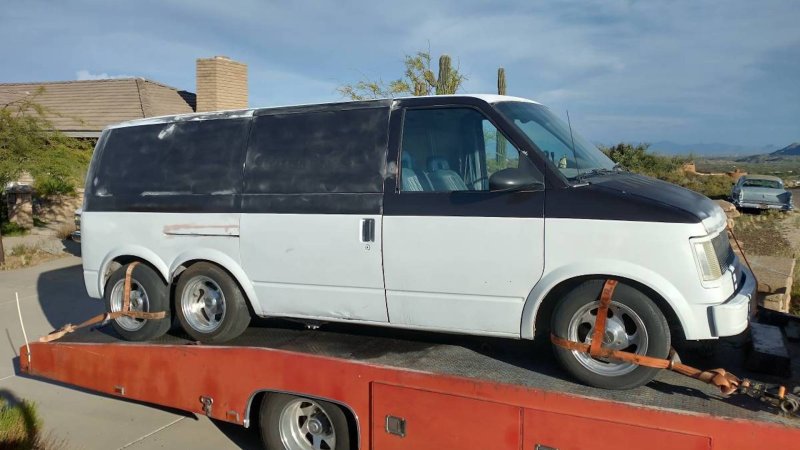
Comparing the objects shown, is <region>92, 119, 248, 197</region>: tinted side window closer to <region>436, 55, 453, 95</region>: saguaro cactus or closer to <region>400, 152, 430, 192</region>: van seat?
<region>400, 152, 430, 192</region>: van seat

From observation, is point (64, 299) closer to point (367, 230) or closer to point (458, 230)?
point (367, 230)

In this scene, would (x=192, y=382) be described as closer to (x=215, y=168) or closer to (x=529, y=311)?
(x=215, y=168)

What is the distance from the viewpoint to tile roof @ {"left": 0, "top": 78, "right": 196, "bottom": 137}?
68.1 feet

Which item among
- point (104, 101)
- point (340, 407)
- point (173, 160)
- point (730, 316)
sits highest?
point (104, 101)

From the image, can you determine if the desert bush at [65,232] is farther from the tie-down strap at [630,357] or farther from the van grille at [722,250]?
the van grille at [722,250]

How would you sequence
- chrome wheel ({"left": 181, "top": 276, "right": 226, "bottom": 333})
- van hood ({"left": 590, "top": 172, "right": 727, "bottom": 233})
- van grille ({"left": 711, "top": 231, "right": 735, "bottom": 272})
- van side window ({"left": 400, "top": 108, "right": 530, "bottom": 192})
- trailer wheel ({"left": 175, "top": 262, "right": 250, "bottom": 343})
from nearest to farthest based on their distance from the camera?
van hood ({"left": 590, "top": 172, "right": 727, "bottom": 233}), van grille ({"left": 711, "top": 231, "right": 735, "bottom": 272}), van side window ({"left": 400, "top": 108, "right": 530, "bottom": 192}), trailer wheel ({"left": 175, "top": 262, "right": 250, "bottom": 343}), chrome wheel ({"left": 181, "top": 276, "right": 226, "bottom": 333})

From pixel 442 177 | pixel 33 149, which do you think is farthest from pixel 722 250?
pixel 33 149

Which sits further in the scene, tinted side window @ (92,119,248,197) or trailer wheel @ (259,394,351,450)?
tinted side window @ (92,119,248,197)

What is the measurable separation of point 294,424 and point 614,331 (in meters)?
2.26

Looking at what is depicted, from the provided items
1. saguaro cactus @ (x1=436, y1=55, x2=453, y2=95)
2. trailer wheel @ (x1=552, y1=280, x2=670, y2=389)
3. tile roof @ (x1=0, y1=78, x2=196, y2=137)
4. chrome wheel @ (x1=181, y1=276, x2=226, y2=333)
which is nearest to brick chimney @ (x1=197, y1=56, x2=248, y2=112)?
tile roof @ (x1=0, y1=78, x2=196, y2=137)

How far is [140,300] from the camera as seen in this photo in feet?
17.1

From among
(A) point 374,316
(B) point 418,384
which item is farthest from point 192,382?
(B) point 418,384

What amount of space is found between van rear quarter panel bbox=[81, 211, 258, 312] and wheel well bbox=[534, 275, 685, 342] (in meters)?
2.05

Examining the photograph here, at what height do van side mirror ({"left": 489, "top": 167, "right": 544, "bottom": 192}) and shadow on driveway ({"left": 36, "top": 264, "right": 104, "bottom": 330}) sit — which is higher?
van side mirror ({"left": 489, "top": 167, "right": 544, "bottom": 192})
